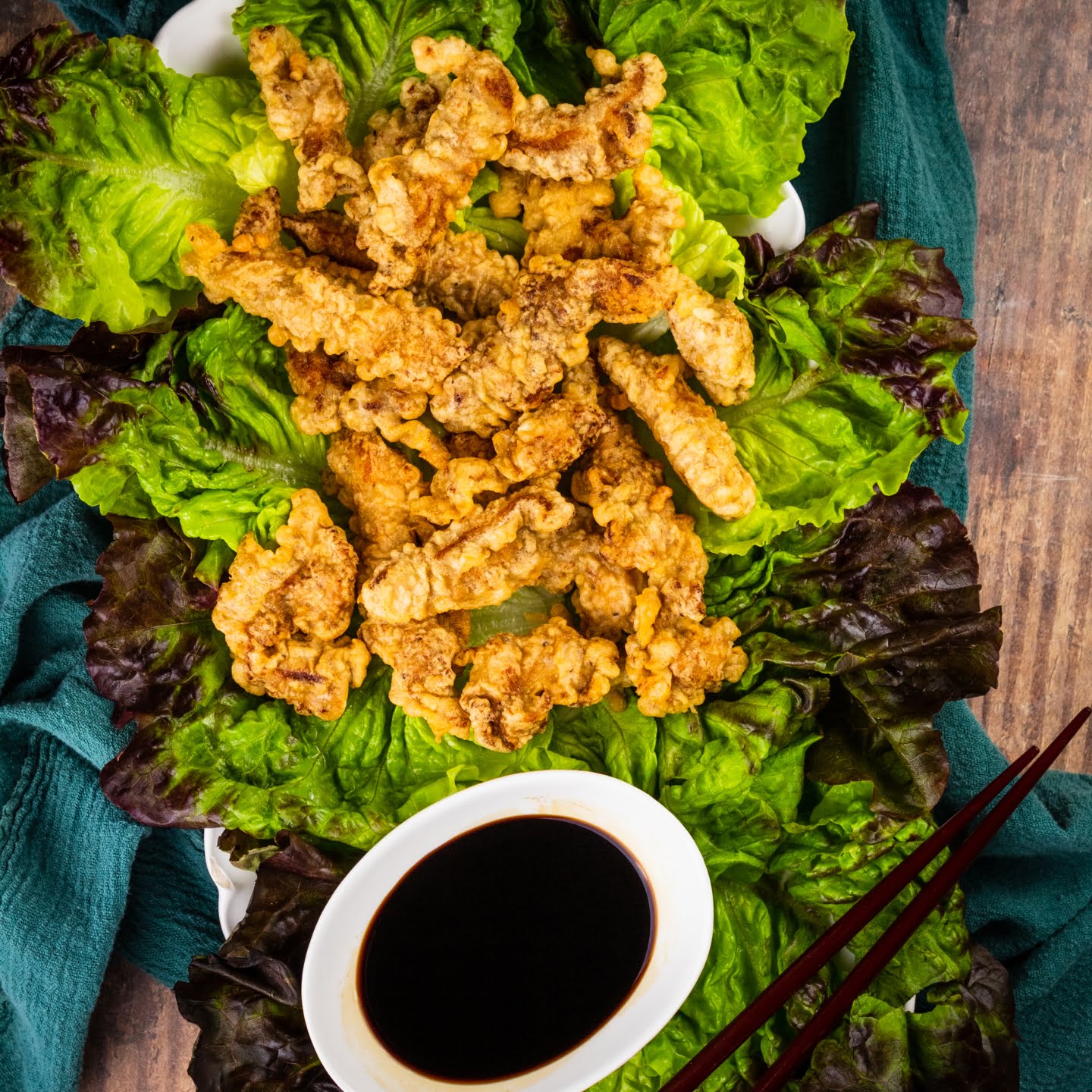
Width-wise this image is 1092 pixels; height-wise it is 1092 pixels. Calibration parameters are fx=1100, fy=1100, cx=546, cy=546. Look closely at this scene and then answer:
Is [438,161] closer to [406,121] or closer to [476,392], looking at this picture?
[406,121]

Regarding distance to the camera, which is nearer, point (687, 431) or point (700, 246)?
point (687, 431)

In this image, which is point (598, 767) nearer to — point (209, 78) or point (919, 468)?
point (919, 468)

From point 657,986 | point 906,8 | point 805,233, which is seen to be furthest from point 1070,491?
point 657,986

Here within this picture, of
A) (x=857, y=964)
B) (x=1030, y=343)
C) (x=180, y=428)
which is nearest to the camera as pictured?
(x=857, y=964)

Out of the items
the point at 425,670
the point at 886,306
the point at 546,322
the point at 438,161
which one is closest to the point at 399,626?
the point at 425,670

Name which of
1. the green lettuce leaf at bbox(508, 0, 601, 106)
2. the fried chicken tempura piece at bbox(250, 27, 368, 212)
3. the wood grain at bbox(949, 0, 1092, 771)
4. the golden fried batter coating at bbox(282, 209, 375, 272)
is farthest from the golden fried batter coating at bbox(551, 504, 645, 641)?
the wood grain at bbox(949, 0, 1092, 771)

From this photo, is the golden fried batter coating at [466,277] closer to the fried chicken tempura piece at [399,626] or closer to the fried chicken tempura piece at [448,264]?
the fried chicken tempura piece at [448,264]
